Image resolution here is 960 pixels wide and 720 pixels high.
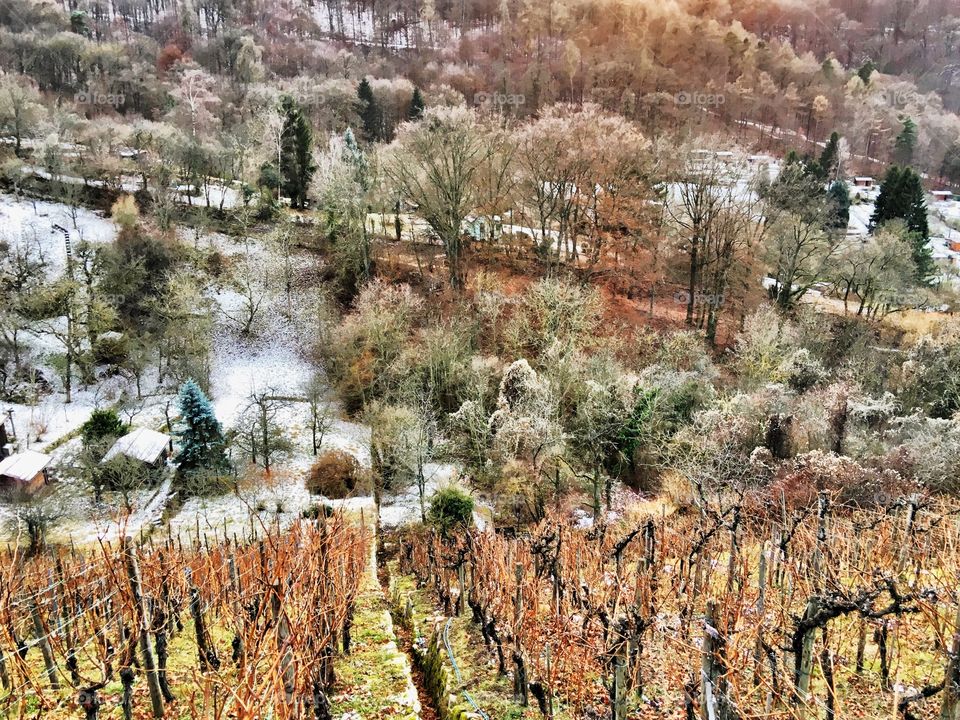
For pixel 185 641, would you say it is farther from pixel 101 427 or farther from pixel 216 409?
pixel 216 409

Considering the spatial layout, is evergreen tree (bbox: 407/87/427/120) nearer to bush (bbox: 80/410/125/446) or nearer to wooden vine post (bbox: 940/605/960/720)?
bush (bbox: 80/410/125/446)

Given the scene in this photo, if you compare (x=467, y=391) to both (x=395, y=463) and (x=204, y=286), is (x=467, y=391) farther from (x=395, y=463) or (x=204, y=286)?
A: (x=204, y=286)

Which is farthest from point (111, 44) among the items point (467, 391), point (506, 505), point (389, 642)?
point (389, 642)

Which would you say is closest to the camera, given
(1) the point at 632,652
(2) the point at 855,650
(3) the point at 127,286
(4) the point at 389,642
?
(1) the point at 632,652

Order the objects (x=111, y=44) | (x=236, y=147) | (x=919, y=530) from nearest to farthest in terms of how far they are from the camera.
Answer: (x=919, y=530)
(x=236, y=147)
(x=111, y=44)

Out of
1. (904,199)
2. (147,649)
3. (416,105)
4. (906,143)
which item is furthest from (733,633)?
(906,143)

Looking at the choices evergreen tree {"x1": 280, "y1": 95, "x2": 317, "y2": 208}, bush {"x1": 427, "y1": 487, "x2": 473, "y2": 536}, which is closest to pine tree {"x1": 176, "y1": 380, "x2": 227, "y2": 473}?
bush {"x1": 427, "y1": 487, "x2": 473, "y2": 536}

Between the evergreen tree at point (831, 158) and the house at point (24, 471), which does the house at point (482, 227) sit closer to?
the house at point (24, 471)

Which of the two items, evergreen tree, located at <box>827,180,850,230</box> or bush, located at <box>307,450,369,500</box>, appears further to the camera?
evergreen tree, located at <box>827,180,850,230</box>
